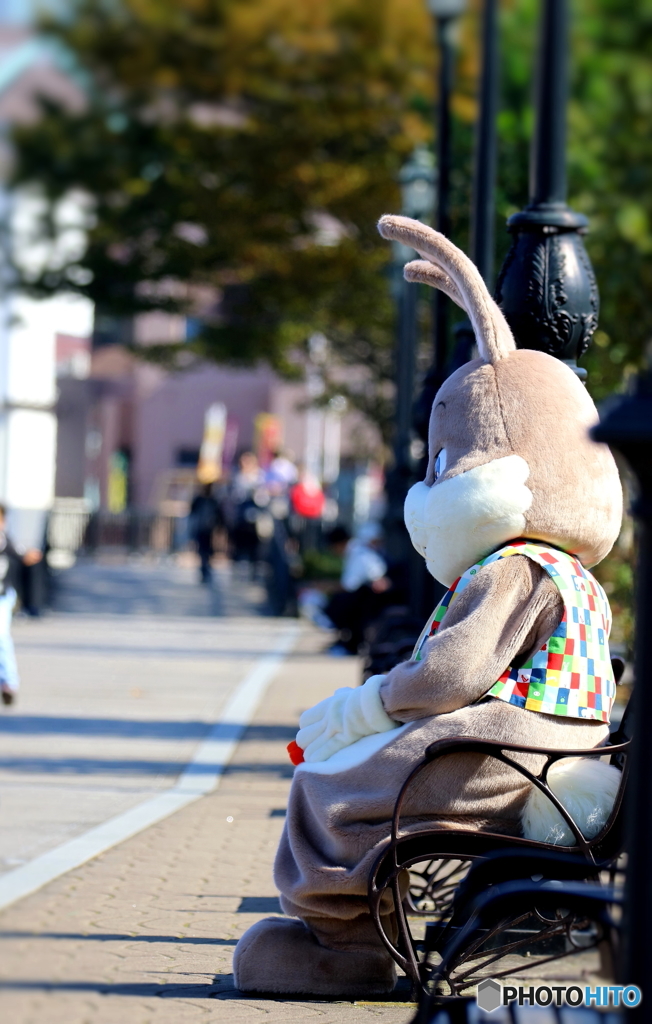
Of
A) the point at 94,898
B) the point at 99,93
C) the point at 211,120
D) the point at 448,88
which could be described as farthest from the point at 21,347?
the point at 94,898

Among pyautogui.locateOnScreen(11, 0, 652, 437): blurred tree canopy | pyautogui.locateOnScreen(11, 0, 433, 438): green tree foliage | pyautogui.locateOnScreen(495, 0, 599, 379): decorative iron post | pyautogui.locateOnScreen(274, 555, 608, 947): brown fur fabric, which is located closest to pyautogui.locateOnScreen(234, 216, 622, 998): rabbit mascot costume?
pyautogui.locateOnScreen(274, 555, 608, 947): brown fur fabric

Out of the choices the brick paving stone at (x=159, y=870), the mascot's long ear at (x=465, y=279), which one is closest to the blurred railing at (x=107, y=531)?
the brick paving stone at (x=159, y=870)

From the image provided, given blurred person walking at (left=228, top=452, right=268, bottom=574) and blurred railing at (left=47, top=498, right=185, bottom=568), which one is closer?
blurred person walking at (left=228, top=452, right=268, bottom=574)

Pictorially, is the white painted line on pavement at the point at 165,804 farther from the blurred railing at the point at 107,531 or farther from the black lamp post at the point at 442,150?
the blurred railing at the point at 107,531

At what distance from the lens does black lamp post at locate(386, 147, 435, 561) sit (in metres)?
14.0

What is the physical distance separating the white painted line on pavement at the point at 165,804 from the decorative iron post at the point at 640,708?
1153mm

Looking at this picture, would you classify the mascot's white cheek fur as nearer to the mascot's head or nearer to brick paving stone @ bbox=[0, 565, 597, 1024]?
the mascot's head

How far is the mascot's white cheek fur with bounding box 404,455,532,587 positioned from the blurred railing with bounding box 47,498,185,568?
23500 millimetres

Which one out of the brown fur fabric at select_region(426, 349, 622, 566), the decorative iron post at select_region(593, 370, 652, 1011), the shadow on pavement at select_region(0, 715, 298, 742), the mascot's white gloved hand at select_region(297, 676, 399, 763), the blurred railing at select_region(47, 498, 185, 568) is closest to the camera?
the decorative iron post at select_region(593, 370, 652, 1011)

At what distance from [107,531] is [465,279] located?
28.4 meters

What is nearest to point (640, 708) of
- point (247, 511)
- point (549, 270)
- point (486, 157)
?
point (549, 270)

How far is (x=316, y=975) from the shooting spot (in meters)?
3.87

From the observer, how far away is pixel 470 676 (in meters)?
3.70

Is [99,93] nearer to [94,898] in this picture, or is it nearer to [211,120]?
[211,120]
